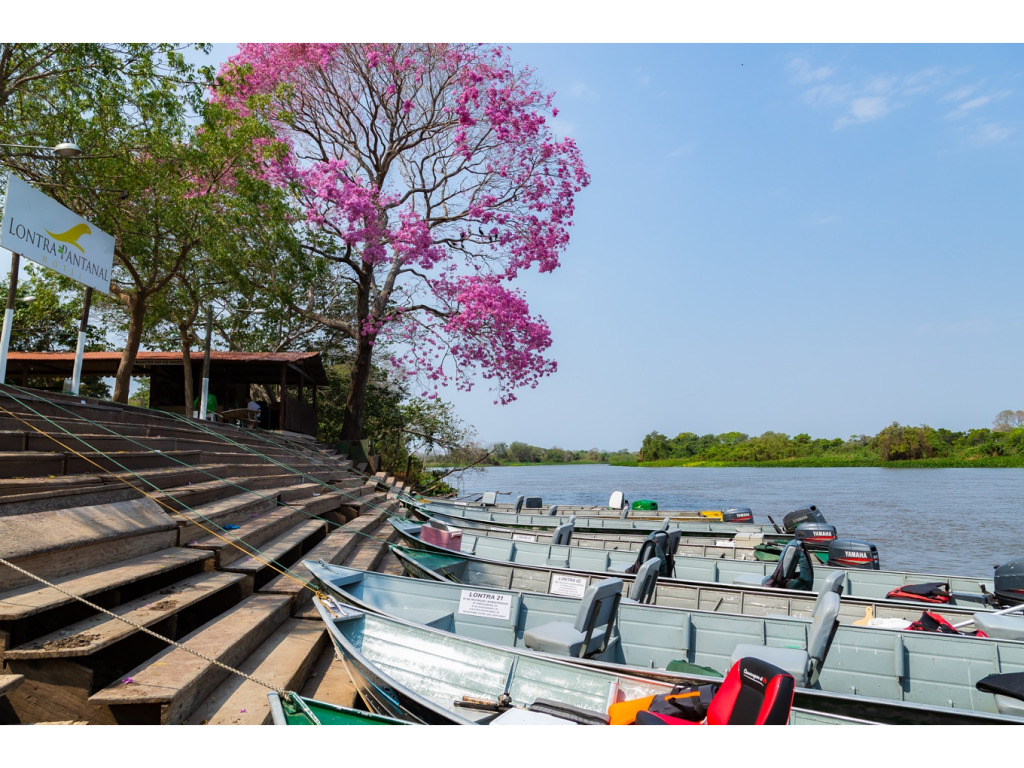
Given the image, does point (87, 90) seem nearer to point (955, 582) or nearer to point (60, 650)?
point (60, 650)

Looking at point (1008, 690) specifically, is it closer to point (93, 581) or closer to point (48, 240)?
point (93, 581)

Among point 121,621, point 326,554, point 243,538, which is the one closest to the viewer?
point 121,621

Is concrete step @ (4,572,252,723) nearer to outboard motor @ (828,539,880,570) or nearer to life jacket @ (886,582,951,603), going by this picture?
life jacket @ (886,582,951,603)

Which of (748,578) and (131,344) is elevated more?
(131,344)

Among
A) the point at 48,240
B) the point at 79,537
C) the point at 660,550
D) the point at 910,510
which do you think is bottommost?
the point at 910,510

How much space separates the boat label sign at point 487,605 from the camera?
6.21 metres

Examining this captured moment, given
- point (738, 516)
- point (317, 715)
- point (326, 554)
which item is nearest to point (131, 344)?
point (326, 554)

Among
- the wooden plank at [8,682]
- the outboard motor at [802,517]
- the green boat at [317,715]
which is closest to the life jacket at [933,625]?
the green boat at [317,715]

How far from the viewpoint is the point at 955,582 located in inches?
321

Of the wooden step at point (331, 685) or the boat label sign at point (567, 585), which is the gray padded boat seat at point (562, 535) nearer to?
the boat label sign at point (567, 585)

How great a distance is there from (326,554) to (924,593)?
6.95m

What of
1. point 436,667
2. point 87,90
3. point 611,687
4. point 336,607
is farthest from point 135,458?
point 87,90

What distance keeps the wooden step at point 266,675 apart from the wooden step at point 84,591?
0.97m

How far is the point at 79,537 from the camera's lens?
470 cm
